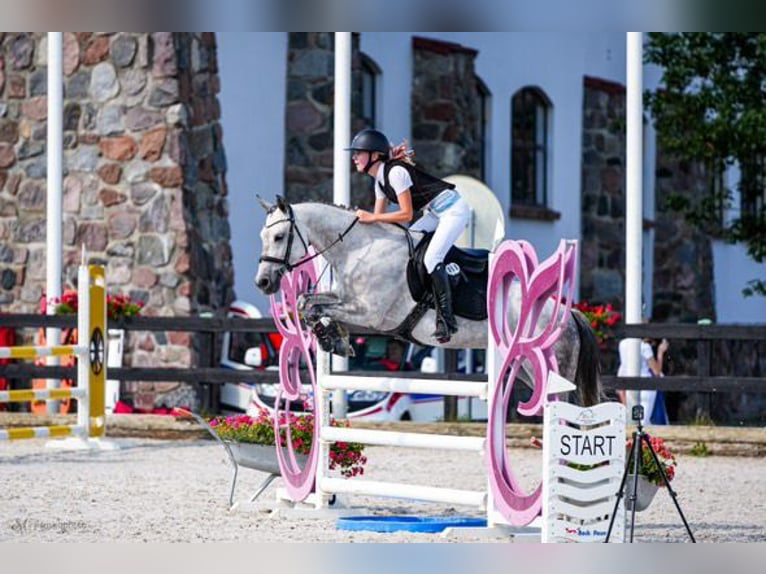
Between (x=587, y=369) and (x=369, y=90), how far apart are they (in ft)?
42.6

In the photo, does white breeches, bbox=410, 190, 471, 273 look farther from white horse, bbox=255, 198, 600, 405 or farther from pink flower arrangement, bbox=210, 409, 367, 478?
pink flower arrangement, bbox=210, 409, 367, 478

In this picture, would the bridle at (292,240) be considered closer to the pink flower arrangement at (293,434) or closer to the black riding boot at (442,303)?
the black riding boot at (442,303)

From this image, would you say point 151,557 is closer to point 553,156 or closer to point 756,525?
point 756,525

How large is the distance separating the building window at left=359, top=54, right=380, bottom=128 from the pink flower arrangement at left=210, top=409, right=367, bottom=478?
37.2ft

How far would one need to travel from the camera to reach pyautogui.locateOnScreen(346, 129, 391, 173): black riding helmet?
1041 cm

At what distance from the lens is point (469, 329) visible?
34.4ft

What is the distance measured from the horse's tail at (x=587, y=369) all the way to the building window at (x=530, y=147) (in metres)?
15.4

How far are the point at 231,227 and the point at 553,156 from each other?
7.62 m

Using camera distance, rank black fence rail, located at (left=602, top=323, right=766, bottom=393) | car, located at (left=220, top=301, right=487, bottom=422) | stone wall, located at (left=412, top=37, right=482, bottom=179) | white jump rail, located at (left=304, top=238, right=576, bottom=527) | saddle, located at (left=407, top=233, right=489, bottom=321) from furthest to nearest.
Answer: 1. stone wall, located at (left=412, top=37, right=482, bottom=179)
2. car, located at (left=220, top=301, right=487, bottom=422)
3. black fence rail, located at (left=602, top=323, right=766, bottom=393)
4. saddle, located at (left=407, top=233, right=489, bottom=321)
5. white jump rail, located at (left=304, top=238, right=576, bottom=527)

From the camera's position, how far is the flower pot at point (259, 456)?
461 inches

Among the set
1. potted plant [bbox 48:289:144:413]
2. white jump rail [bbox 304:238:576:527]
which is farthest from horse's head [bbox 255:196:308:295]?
potted plant [bbox 48:289:144:413]

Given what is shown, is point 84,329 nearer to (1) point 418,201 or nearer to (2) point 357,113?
(1) point 418,201

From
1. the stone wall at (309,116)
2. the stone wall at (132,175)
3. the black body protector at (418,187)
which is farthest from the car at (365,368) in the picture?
the black body protector at (418,187)
